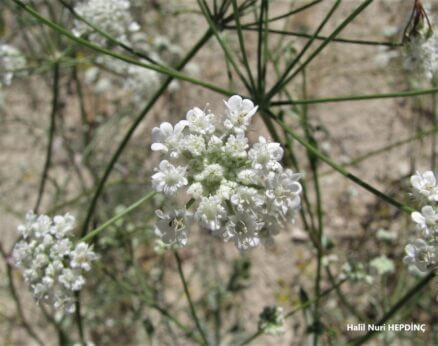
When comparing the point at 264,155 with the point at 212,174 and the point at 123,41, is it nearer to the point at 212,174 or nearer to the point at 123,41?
the point at 212,174

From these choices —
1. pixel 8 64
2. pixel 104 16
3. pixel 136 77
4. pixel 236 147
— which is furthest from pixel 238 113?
pixel 136 77

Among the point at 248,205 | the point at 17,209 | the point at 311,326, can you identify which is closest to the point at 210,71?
the point at 17,209

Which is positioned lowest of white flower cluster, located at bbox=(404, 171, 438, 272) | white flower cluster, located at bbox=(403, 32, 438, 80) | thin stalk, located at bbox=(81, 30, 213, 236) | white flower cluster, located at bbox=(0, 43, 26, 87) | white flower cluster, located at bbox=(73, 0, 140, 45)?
white flower cluster, located at bbox=(404, 171, 438, 272)

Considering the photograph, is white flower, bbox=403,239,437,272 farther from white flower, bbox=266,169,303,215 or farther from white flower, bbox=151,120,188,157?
white flower, bbox=151,120,188,157

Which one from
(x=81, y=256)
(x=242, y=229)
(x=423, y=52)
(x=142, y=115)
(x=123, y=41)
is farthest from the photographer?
(x=123, y=41)

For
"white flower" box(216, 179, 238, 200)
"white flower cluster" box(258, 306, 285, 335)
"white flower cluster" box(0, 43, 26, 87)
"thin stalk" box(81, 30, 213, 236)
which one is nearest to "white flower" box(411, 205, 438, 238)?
"white flower" box(216, 179, 238, 200)

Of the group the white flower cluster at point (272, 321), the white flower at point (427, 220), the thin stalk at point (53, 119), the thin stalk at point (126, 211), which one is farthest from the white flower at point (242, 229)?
the thin stalk at point (53, 119)
